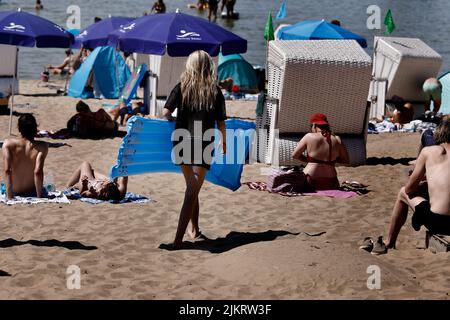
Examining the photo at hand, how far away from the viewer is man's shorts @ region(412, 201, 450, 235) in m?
6.44

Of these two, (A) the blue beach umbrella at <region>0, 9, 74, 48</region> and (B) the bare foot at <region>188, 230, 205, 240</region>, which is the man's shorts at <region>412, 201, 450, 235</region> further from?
(A) the blue beach umbrella at <region>0, 9, 74, 48</region>

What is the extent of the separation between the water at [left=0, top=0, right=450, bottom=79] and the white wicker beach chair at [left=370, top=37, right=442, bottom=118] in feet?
34.7

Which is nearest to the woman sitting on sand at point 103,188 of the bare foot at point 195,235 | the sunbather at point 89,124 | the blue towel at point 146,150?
the blue towel at point 146,150

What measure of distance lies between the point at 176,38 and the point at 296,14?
28014 millimetres

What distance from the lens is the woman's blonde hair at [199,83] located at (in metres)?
6.69

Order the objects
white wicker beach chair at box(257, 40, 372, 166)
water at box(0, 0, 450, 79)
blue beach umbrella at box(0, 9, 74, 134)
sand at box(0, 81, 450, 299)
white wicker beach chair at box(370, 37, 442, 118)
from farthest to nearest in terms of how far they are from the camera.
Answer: water at box(0, 0, 450, 79) → white wicker beach chair at box(370, 37, 442, 118) → blue beach umbrella at box(0, 9, 74, 134) → white wicker beach chair at box(257, 40, 372, 166) → sand at box(0, 81, 450, 299)

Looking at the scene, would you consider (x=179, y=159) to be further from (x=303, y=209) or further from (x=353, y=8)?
(x=353, y=8)

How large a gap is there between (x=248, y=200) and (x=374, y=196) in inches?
54.3

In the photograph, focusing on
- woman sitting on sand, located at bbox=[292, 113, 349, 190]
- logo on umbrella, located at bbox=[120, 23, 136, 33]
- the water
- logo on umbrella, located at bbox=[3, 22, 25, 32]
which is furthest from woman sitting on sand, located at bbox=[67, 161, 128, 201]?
the water

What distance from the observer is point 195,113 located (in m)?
6.78

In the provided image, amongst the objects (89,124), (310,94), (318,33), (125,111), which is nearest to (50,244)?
(310,94)

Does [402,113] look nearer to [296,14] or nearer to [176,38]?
[176,38]

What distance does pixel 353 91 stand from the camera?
35.3ft
